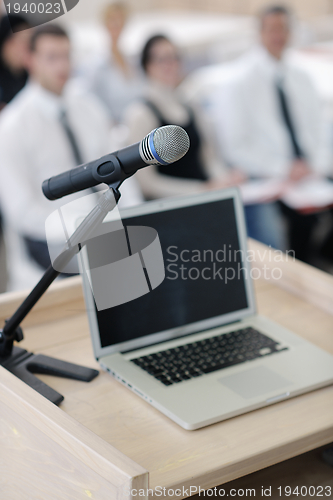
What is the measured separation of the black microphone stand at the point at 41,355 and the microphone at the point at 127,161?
2cm

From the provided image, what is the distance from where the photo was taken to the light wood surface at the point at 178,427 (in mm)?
665

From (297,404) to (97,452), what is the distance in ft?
1.11

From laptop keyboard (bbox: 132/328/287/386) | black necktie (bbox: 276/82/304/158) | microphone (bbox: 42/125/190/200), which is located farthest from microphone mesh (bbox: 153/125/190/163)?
black necktie (bbox: 276/82/304/158)

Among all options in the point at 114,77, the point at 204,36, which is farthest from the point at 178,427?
the point at 204,36

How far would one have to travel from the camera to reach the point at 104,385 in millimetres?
848

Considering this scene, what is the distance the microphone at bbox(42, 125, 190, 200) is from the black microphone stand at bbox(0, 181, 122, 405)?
0.07 feet

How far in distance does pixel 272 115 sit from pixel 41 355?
2057 millimetres

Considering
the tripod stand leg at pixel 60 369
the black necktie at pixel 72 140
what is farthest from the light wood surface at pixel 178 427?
the black necktie at pixel 72 140

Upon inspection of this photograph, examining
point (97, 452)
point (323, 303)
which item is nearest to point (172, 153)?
point (97, 452)

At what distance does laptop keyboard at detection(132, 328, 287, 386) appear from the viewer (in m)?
0.86

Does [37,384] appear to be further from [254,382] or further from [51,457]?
[254,382]

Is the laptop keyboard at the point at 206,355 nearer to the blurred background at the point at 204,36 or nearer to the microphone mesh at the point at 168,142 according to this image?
the microphone mesh at the point at 168,142

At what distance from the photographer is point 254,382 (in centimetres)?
83

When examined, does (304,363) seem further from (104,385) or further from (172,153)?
(172,153)
